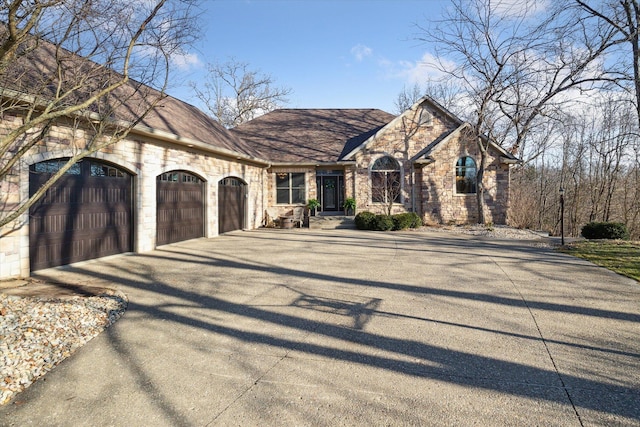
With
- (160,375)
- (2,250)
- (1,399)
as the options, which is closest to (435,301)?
(160,375)

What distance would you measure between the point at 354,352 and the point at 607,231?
42.7ft

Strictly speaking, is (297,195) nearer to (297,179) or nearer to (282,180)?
(297,179)

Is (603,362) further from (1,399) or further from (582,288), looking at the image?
(1,399)

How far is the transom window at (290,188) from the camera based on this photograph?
18.2 metres

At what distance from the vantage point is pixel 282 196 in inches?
720

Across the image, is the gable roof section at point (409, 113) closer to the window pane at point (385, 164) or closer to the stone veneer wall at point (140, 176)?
the window pane at point (385, 164)

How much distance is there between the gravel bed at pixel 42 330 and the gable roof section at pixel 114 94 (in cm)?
290

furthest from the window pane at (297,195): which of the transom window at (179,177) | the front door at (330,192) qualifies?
the transom window at (179,177)

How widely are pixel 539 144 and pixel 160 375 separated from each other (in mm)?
28656

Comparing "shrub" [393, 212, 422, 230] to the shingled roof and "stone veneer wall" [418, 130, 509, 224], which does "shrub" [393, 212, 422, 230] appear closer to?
"stone veneer wall" [418, 130, 509, 224]

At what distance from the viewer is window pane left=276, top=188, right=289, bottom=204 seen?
719 inches

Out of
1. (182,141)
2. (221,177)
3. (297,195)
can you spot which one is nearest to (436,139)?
(297,195)

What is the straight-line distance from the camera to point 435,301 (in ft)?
18.0

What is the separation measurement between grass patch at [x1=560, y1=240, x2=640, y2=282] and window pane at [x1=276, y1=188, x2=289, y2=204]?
39.9ft
